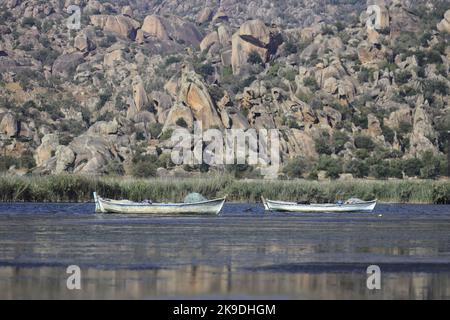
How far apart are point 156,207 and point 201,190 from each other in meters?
14.6

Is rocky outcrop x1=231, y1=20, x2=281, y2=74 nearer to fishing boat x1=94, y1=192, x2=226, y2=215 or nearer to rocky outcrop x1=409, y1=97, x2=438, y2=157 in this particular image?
rocky outcrop x1=409, y1=97, x2=438, y2=157

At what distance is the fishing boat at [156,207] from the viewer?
237 feet

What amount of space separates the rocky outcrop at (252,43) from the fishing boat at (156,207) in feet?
371

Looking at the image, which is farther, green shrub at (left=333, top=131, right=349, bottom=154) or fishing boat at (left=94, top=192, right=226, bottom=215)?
green shrub at (left=333, top=131, right=349, bottom=154)

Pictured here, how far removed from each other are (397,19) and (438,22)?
23.1ft

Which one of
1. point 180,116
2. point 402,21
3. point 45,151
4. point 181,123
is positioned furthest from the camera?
point 402,21

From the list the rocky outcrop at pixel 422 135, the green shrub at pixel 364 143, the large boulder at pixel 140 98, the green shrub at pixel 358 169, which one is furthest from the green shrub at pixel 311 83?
the green shrub at pixel 358 169

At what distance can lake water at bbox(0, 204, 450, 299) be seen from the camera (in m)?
28.6

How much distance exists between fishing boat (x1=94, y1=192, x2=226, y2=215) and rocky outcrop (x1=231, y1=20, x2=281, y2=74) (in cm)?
11312

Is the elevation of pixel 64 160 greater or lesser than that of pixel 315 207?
greater

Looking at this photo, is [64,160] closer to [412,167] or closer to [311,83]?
[412,167]

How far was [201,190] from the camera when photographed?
3396 inches

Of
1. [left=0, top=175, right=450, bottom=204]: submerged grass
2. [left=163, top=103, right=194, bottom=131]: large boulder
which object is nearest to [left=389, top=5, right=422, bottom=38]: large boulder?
[left=163, top=103, right=194, bottom=131]: large boulder

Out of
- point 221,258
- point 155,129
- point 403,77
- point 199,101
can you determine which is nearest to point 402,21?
point 403,77
